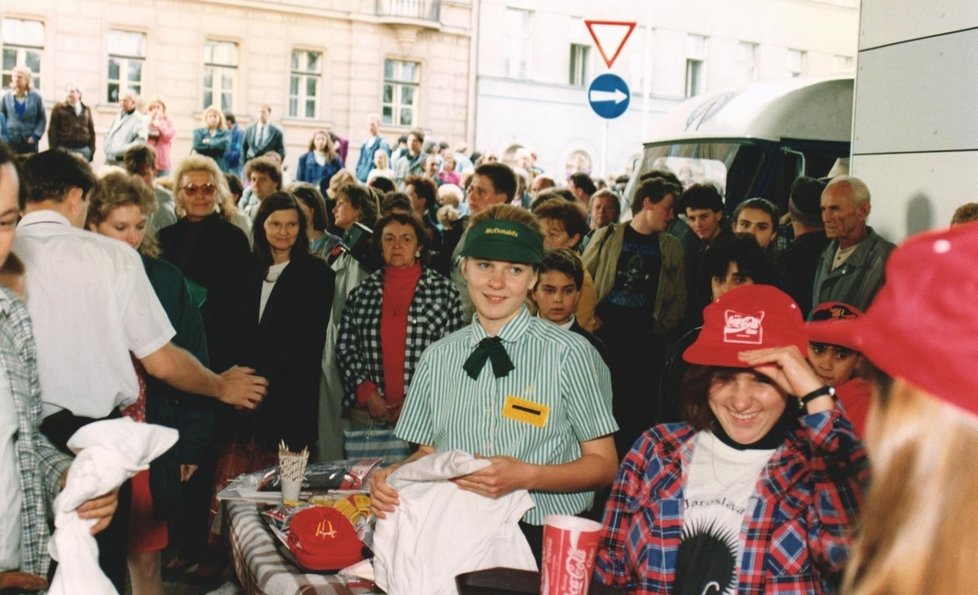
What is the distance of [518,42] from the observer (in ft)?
112

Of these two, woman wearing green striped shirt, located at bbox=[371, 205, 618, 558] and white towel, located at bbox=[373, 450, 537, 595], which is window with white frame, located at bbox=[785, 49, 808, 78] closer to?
woman wearing green striped shirt, located at bbox=[371, 205, 618, 558]

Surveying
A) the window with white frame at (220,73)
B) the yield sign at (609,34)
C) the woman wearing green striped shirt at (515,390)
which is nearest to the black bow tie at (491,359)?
the woman wearing green striped shirt at (515,390)

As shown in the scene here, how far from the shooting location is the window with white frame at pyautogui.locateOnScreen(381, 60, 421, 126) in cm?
3162

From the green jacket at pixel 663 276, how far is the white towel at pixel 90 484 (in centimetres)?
567

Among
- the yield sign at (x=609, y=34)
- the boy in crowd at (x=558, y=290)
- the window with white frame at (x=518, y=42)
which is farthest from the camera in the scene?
the window with white frame at (x=518, y=42)

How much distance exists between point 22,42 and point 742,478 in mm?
26427

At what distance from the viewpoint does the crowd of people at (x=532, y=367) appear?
1.08 m

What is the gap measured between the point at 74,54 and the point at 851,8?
27.2 meters

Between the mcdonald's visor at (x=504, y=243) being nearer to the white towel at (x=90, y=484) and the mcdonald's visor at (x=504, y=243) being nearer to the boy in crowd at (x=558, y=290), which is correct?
the white towel at (x=90, y=484)

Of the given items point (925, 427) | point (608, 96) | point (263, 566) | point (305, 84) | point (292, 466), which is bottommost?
point (263, 566)

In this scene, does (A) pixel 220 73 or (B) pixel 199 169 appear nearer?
(B) pixel 199 169

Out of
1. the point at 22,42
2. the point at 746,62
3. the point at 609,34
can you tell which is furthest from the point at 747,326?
the point at 746,62

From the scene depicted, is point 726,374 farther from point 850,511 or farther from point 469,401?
point 469,401

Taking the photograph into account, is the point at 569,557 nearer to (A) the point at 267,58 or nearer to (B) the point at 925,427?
(B) the point at 925,427
